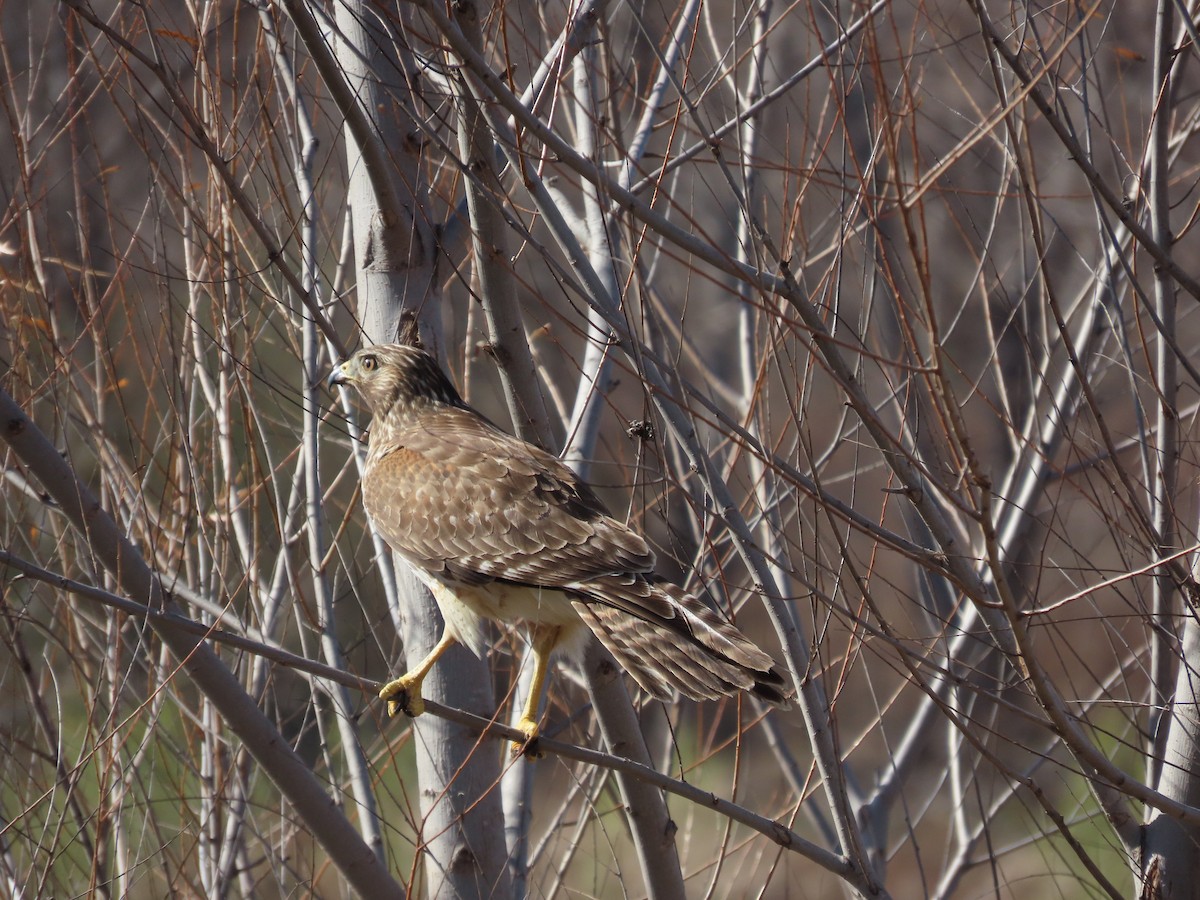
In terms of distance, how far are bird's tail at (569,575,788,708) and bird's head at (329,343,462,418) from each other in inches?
39.2

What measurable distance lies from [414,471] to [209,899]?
139cm

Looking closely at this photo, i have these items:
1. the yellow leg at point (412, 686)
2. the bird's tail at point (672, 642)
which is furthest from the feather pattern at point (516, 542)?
the yellow leg at point (412, 686)

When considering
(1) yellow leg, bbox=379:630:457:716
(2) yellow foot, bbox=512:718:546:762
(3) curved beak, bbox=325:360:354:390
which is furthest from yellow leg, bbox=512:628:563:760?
(3) curved beak, bbox=325:360:354:390

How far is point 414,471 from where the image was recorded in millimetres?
3988

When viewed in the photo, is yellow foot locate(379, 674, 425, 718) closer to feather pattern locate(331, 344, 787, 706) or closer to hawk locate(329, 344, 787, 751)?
hawk locate(329, 344, 787, 751)

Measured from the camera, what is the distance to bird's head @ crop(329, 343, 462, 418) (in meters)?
3.95

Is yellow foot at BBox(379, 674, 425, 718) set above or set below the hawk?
below

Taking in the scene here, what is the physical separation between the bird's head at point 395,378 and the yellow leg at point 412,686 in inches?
34.5

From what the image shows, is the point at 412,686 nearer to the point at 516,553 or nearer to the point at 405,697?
the point at 405,697

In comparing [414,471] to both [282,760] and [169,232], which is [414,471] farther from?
[169,232]

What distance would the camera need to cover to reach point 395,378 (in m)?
4.16

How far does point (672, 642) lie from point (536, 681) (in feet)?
2.31

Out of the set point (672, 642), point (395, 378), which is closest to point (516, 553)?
point (672, 642)

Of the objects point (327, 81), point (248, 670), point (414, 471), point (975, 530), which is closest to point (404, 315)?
point (414, 471)
